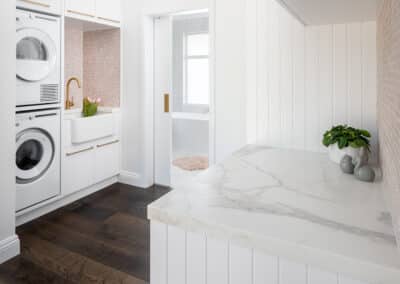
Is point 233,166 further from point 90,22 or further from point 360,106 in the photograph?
point 90,22

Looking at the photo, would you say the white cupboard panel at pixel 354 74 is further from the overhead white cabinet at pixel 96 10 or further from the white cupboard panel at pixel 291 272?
the overhead white cabinet at pixel 96 10

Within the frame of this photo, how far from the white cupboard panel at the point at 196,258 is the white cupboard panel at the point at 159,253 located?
0.08m

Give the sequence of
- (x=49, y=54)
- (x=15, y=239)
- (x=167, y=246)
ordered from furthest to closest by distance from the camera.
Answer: (x=49, y=54) < (x=15, y=239) < (x=167, y=246)

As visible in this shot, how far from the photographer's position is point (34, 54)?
258 centimetres

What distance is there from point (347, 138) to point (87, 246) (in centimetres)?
194

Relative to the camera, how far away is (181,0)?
3158 mm

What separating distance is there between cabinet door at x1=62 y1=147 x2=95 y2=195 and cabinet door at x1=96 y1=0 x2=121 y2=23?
1452 millimetres

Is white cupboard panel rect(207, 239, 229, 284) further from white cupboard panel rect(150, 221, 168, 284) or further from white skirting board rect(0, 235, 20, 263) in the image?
white skirting board rect(0, 235, 20, 263)

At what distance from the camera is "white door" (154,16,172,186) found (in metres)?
3.56

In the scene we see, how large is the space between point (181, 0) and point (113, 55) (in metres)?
1.06

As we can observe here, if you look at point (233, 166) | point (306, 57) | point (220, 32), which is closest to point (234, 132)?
point (220, 32)

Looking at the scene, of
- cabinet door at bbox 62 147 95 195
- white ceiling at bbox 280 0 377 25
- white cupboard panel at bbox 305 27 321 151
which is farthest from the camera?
cabinet door at bbox 62 147 95 195

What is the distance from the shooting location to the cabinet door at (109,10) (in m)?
3.30

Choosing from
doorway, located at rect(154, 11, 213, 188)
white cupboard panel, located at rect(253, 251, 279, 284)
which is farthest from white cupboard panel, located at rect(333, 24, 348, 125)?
doorway, located at rect(154, 11, 213, 188)
